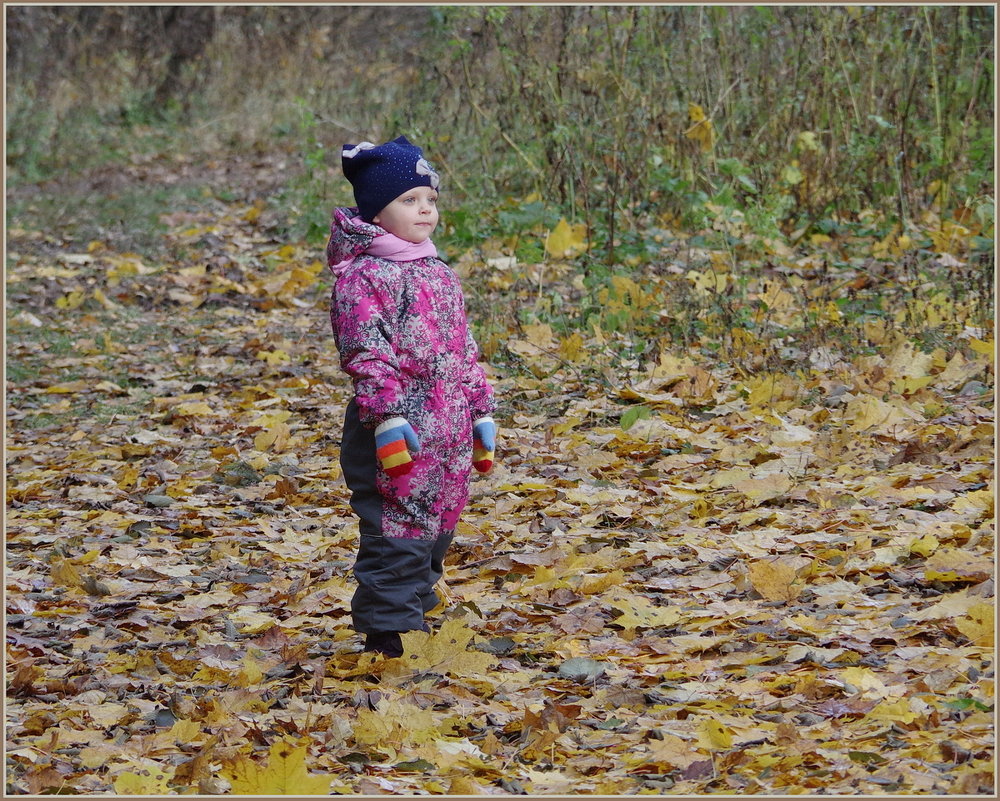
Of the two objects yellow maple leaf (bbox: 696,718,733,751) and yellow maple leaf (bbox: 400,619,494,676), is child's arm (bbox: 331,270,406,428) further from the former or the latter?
yellow maple leaf (bbox: 696,718,733,751)

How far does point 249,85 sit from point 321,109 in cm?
292

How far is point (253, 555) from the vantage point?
15.1 ft

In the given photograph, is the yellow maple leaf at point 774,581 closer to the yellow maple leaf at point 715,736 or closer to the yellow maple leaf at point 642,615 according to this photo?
the yellow maple leaf at point 642,615

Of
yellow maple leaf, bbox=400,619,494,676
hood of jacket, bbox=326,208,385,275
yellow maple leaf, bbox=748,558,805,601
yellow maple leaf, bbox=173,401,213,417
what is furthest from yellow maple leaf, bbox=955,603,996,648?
yellow maple leaf, bbox=173,401,213,417

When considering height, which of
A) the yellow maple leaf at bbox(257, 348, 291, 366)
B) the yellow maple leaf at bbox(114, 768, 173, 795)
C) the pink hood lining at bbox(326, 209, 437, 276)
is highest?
the pink hood lining at bbox(326, 209, 437, 276)

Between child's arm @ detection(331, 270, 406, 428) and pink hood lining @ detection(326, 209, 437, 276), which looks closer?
child's arm @ detection(331, 270, 406, 428)

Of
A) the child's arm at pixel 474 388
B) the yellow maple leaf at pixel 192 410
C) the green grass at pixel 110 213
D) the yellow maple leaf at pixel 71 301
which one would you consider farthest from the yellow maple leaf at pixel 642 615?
the green grass at pixel 110 213

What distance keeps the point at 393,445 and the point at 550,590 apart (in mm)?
888

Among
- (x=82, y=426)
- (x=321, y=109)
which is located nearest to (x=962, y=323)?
(x=82, y=426)

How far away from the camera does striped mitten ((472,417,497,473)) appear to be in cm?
380

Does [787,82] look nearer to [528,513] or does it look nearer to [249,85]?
[528,513]

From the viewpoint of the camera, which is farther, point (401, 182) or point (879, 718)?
point (401, 182)

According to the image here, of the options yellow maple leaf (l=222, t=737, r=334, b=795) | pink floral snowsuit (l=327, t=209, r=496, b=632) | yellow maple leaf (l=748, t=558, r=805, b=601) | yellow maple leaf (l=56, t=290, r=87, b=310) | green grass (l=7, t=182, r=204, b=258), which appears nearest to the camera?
yellow maple leaf (l=222, t=737, r=334, b=795)

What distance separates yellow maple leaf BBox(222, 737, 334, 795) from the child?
891 millimetres
